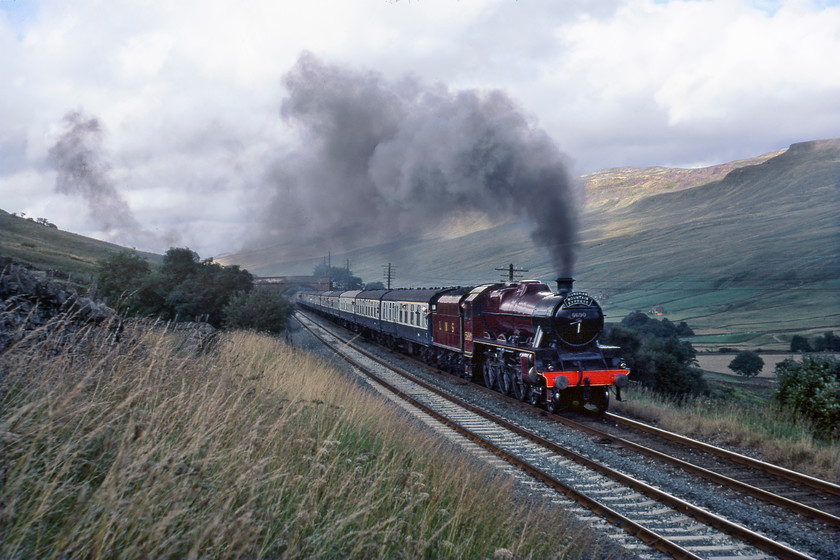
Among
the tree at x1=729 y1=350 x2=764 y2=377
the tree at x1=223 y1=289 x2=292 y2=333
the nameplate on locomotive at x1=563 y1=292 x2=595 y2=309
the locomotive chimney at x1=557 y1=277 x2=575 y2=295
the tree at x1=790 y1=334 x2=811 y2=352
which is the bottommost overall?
the tree at x1=729 y1=350 x2=764 y2=377

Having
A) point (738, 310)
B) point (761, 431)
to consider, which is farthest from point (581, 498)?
point (738, 310)

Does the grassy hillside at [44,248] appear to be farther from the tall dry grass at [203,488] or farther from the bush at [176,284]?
the tall dry grass at [203,488]

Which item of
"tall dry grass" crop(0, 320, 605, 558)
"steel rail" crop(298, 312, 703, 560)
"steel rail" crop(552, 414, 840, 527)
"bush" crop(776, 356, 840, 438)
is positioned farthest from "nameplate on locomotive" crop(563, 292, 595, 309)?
"tall dry grass" crop(0, 320, 605, 558)

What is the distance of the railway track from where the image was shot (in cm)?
578

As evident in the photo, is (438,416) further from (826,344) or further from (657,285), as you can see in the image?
(657,285)

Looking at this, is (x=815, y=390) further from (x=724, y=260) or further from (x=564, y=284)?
(x=724, y=260)

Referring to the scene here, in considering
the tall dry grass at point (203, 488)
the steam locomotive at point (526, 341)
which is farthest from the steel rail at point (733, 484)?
the tall dry grass at point (203, 488)

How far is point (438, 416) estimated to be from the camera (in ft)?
40.3

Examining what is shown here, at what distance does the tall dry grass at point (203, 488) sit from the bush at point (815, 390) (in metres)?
8.64

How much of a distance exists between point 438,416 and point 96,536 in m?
9.84

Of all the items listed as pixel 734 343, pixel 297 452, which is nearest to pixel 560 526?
pixel 297 452

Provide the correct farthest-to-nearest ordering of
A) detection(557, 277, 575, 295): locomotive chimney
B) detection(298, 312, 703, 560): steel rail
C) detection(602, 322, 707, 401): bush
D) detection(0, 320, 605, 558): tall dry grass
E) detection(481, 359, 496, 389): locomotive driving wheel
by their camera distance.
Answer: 1. detection(602, 322, 707, 401): bush
2. detection(481, 359, 496, 389): locomotive driving wheel
3. detection(557, 277, 575, 295): locomotive chimney
4. detection(298, 312, 703, 560): steel rail
5. detection(0, 320, 605, 558): tall dry grass

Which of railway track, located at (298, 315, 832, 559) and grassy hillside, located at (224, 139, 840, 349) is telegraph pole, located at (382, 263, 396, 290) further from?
railway track, located at (298, 315, 832, 559)

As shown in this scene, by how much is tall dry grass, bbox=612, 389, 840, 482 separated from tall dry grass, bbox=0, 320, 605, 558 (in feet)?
18.2
